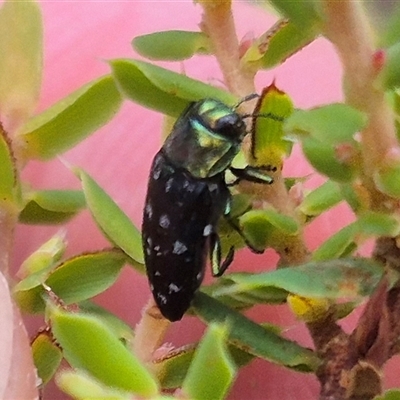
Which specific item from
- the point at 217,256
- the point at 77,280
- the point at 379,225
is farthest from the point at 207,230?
the point at 379,225

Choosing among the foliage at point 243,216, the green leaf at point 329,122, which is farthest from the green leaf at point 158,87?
→ the green leaf at point 329,122

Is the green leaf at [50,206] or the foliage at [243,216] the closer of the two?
the foliage at [243,216]

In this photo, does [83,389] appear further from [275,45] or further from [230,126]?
[230,126]

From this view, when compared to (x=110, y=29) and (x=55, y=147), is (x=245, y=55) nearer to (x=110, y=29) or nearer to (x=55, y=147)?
(x=55, y=147)

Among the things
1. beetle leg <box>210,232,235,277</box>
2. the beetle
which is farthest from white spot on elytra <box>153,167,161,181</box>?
beetle leg <box>210,232,235,277</box>

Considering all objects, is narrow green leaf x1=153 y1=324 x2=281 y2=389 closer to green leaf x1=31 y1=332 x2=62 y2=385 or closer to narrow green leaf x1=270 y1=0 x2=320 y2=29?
green leaf x1=31 y1=332 x2=62 y2=385

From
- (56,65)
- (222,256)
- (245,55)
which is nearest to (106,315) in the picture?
(222,256)

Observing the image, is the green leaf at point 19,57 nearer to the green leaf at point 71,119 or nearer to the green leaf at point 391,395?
the green leaf at point 71,119
